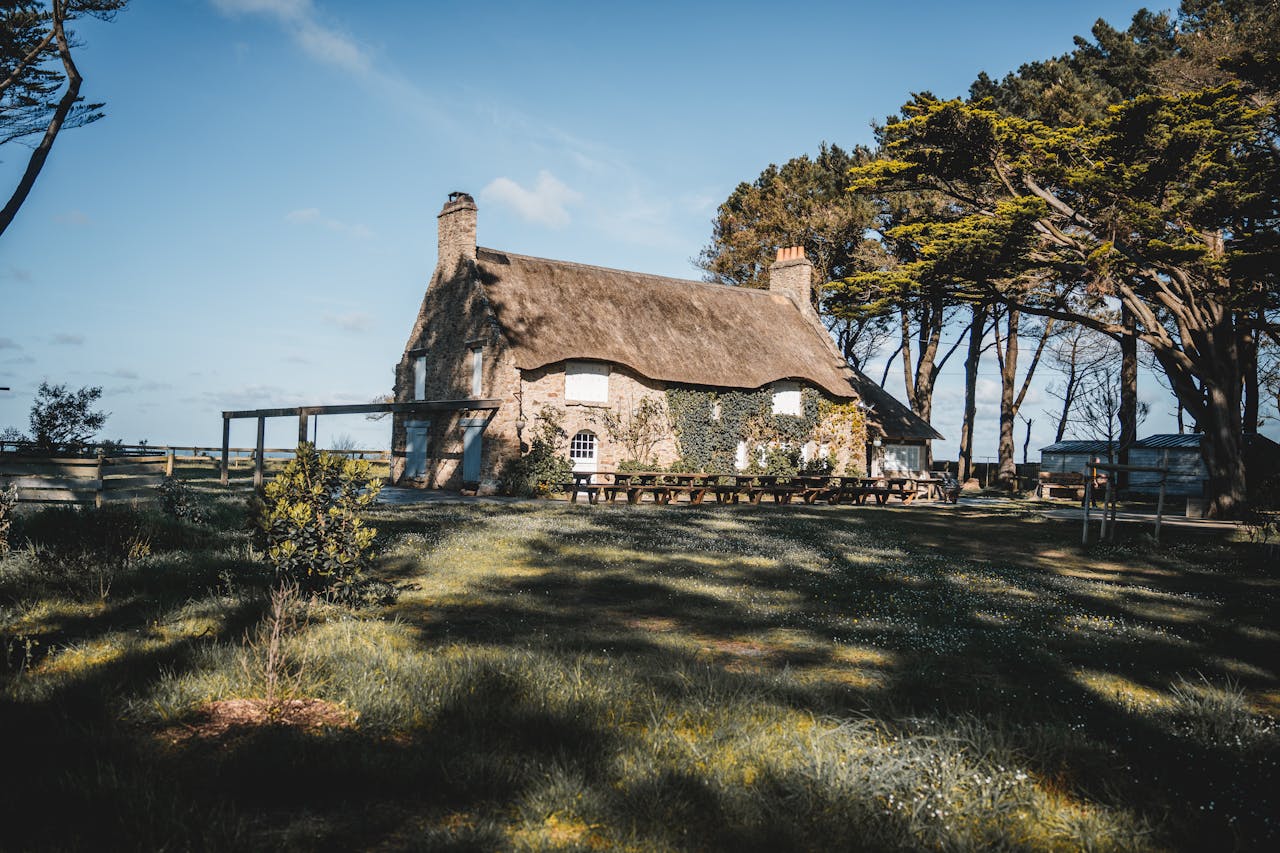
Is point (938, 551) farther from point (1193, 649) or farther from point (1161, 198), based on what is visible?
point (1161, 198)

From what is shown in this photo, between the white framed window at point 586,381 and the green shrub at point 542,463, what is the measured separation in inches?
37.9

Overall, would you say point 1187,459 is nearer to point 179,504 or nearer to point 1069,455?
point 1069,455

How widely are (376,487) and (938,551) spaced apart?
10.5 meters

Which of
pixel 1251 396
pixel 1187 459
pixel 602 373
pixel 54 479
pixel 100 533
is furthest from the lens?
pixel 1251 396

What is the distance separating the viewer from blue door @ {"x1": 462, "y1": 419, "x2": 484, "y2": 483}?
26.4m

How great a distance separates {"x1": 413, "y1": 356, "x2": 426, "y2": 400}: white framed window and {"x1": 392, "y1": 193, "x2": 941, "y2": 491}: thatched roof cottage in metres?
0.07

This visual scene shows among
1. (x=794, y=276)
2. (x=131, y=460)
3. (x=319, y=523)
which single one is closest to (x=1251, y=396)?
(x=794, y=276)

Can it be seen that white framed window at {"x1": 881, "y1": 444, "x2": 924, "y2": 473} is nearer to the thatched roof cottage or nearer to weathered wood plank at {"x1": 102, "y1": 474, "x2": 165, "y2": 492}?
the thatched roof cottage

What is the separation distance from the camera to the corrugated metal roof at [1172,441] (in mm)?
30791

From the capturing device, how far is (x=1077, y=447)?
123 feet

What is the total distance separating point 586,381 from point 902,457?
15.0 metres

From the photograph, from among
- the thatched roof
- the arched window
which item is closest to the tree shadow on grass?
the arched window

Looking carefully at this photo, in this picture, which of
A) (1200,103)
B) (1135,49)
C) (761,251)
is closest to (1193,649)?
(1200,103)

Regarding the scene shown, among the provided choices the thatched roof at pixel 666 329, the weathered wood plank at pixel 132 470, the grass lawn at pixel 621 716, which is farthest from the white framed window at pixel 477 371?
the grass lawn at pixel 621 716
